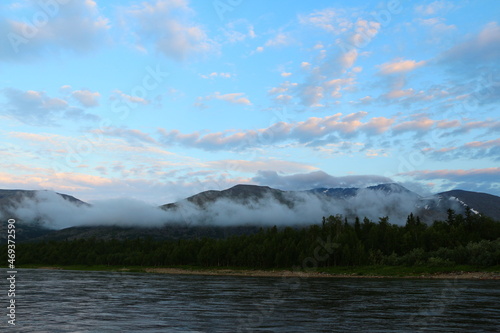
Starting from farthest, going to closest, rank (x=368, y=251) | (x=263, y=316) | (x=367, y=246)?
(x=367, y=246), (x=368, y=251), (x=263, y=316)

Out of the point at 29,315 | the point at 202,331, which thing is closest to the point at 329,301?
the point at 202,331

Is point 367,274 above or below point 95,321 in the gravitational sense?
below

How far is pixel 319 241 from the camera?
569 ft

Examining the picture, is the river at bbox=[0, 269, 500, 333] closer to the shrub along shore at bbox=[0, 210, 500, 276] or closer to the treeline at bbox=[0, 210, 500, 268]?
the shrub along shore at bbox=[0, 210, 500, 276]

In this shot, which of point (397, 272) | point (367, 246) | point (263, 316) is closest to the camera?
point (263, 316)

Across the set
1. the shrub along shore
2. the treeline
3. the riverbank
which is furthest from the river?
the treeline

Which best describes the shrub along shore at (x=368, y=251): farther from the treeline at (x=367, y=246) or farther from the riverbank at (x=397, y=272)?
the riverbank at (x=397, y=272)

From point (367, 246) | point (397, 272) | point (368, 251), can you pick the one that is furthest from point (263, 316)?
point (367, 246)

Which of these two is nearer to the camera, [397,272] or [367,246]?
[397,272]

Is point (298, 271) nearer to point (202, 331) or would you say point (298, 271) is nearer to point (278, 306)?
point (278, 306)

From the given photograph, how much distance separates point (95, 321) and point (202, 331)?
32.6 ft

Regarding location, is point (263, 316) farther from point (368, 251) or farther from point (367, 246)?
point (367, 246)

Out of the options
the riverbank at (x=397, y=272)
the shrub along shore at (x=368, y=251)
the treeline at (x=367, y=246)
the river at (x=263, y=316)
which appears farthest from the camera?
the treeline at (x=367, y=246)

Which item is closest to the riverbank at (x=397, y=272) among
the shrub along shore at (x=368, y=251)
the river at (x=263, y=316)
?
the shrub along shore at (x=368, y=251)
